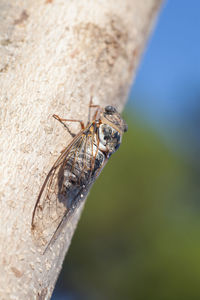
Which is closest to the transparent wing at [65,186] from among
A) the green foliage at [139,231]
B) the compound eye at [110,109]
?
the compound eye at [110,109]

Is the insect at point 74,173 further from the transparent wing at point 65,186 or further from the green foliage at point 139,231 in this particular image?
the green foliage at point 139,231

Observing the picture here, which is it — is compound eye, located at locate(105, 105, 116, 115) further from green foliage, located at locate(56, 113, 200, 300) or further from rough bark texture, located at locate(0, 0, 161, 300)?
green foliage, located at locate(56, 113, 200, 300)

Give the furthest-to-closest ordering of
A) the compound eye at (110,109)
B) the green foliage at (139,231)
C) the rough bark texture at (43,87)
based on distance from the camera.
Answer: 1. the green foliage at (139,231)
2. the compound eye at (110,109)
3. the rough bark texture at (43,87)

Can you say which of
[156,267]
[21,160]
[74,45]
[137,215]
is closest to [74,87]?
[74,45]

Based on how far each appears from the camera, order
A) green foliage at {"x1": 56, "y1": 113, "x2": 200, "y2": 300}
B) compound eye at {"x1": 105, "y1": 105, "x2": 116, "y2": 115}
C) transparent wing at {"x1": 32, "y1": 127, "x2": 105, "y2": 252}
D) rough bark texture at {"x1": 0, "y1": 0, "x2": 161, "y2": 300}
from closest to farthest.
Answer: rough bark texture at {"x1": 0, "y1": 0, "x2": 161, "y2": 300}, transparent wing at {"x1": 32, "y1": 127, "x2": 105, "y2": 252}, compound eye at {"x1": 105, "y1": 105, "x2": 116, "y2": 115}, green foliage at {"x1": 56, "y1": 113, "x2": 200, "y2": 300}

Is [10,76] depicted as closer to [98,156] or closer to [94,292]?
[98,156]

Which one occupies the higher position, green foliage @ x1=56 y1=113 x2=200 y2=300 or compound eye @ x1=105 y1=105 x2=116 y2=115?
compound eye @ x1=105 y1=105 x2=116 y2=115

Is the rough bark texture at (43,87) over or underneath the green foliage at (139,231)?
over

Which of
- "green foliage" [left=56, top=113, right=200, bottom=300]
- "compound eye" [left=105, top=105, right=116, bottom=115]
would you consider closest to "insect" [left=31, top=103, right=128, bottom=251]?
"compound eye" [left=105, top=105, right=116, bottom=115]

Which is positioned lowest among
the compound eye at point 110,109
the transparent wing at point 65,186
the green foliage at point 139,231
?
the green foliage at point 139,231
